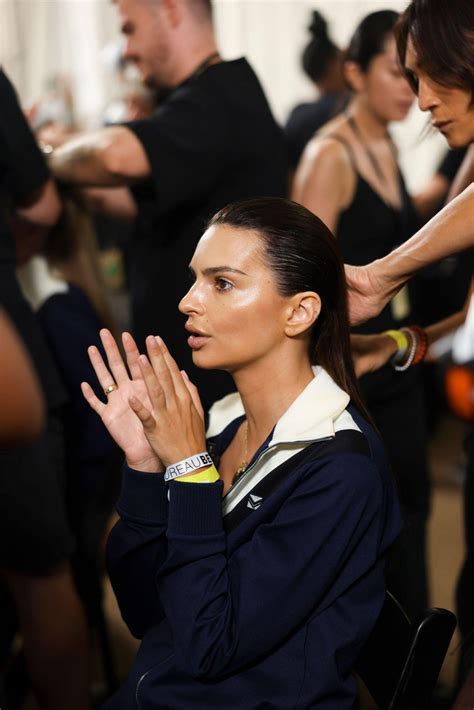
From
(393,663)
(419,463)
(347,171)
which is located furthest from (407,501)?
(393,663)

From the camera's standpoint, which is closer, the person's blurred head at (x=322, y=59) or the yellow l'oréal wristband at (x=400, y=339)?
the yellow l'oréal wristband at (x=400, y=339)

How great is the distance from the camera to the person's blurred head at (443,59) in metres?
1.15

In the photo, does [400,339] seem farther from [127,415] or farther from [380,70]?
[380,70]

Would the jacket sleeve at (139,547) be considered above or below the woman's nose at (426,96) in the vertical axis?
below

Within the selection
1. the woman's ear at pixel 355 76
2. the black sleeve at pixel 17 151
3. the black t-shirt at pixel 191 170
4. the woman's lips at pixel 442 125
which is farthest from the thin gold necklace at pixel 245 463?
the woman's ear at pixel 355 76

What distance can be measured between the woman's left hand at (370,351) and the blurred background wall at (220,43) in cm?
226

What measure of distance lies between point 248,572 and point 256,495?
0.12 metres

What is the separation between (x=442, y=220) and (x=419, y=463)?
890 millimetres

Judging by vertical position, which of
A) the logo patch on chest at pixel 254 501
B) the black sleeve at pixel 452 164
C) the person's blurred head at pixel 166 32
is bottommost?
the black sleeve at pixel 452 164

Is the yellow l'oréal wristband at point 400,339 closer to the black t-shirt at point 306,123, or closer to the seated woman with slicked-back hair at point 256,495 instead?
the seated woman with slicked-back hair at point 256,495

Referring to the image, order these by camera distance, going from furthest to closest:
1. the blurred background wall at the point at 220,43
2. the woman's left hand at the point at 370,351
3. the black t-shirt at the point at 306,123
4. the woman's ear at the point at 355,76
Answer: the blurred background wall at the point at 220,43 < the black t-shirt at the point at 306,123 < the woman's ear at the point at 355,76 < the woman's left hand at the point at 370,351

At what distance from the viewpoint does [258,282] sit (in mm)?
1143

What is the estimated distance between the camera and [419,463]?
1969mm

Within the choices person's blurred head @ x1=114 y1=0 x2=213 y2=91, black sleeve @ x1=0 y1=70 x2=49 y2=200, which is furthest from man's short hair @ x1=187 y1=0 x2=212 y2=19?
black sleeve @ x1=0 y1=70 x2=49 y2=200
